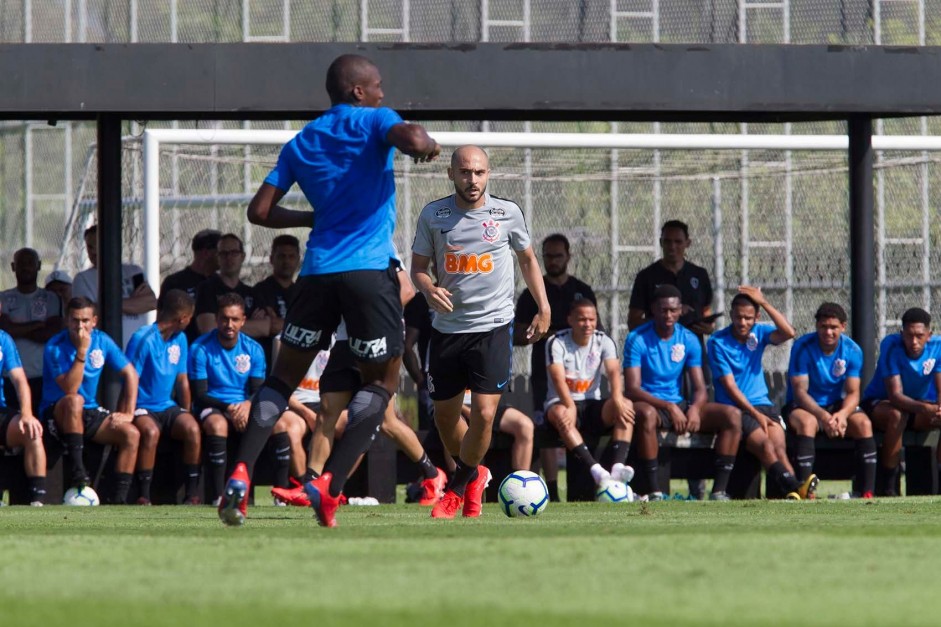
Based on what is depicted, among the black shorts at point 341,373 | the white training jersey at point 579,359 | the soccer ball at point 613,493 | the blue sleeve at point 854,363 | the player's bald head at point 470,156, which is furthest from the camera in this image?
the blue sleeve at point 854,363

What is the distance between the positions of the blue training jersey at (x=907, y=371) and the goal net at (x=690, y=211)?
5405mm

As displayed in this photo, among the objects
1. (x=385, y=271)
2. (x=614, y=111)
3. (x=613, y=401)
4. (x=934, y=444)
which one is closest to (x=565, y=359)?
(x=613, y=401)

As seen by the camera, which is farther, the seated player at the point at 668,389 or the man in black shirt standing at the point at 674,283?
the man in black shirt standing at the point at 674,283

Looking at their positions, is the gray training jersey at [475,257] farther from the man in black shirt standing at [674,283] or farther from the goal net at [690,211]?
the goal net at [690,211]

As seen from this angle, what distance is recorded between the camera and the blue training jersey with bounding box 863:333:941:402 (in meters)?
11.9

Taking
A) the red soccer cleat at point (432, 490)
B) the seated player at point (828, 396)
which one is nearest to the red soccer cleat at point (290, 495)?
the red soccer cleat at point (432, 490)

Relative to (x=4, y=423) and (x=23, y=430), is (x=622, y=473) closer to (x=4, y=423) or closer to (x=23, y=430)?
(x=23, y=430)

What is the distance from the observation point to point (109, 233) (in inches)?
452

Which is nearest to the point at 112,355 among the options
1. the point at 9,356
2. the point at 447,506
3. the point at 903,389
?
the point at 9,356

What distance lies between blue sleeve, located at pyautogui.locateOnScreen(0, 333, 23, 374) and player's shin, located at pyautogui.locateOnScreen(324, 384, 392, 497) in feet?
16.8

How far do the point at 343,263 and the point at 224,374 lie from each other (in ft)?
16.6

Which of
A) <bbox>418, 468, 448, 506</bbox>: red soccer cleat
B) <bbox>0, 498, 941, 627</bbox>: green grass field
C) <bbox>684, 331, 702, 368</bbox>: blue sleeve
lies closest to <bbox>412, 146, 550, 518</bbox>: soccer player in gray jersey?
<bbox>0, 498, 941, 627</bbox>: green grass field

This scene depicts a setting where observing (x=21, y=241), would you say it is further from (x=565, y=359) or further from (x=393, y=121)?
(x=393, y=121)

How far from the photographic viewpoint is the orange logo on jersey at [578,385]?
37.9 ft
